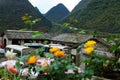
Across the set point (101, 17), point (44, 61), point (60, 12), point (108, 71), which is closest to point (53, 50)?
point (44, 61)

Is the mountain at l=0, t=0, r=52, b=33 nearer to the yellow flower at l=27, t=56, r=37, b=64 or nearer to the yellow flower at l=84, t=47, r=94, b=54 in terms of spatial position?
the yellow flower at l=27, t=56, r=37, b=64

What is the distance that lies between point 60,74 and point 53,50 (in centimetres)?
18

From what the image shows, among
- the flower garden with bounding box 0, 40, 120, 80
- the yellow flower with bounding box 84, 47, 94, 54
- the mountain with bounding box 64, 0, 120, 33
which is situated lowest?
the flower garden with bounding box 0, 40, 120, 80

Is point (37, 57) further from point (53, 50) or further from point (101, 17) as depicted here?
point (101, 17)

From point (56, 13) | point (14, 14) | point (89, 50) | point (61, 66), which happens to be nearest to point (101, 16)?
point (14, 14)

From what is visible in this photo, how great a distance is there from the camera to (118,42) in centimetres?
260

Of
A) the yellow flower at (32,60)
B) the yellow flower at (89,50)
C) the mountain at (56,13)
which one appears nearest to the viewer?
the yellow flower at (89,50)

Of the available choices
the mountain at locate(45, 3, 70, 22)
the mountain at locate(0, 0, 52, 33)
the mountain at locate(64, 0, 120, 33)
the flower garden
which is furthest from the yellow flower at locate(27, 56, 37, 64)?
the mountain at locate(45, 3, 70, 22)

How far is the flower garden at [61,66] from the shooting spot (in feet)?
7.77

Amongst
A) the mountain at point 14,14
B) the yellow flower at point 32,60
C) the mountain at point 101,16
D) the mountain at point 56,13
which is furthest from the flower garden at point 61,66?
the mountain at point 56,13

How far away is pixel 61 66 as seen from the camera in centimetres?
241

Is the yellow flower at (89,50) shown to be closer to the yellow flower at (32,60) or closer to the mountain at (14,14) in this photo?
the yellow flower at (32,60)

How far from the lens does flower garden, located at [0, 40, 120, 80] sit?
2369mm

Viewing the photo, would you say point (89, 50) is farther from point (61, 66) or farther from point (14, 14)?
point (14, 14)
